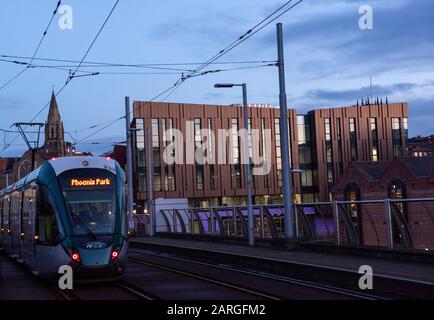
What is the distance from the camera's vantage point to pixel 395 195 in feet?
187

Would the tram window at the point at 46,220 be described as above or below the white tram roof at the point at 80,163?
below

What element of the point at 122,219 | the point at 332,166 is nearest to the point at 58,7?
the point at 122,219

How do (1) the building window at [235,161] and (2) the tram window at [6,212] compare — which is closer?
(2) the tram window at [6,212]

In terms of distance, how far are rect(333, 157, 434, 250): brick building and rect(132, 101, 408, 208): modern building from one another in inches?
534

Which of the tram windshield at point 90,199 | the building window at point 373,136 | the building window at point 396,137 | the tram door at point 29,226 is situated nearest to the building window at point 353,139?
the building window at point 373,136

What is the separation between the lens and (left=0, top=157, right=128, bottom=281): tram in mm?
13969

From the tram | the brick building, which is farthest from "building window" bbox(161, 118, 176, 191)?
the tram

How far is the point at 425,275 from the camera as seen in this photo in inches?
478

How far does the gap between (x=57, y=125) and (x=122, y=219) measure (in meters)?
109

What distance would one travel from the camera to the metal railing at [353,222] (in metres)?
15.7

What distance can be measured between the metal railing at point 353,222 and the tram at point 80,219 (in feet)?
21.1

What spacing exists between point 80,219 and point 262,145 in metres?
65.2

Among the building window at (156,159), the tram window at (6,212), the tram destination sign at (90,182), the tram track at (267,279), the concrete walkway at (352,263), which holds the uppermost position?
the building window at (156,159)

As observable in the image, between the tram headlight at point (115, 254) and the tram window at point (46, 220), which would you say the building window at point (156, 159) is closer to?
the tram window at point (46, 220)
